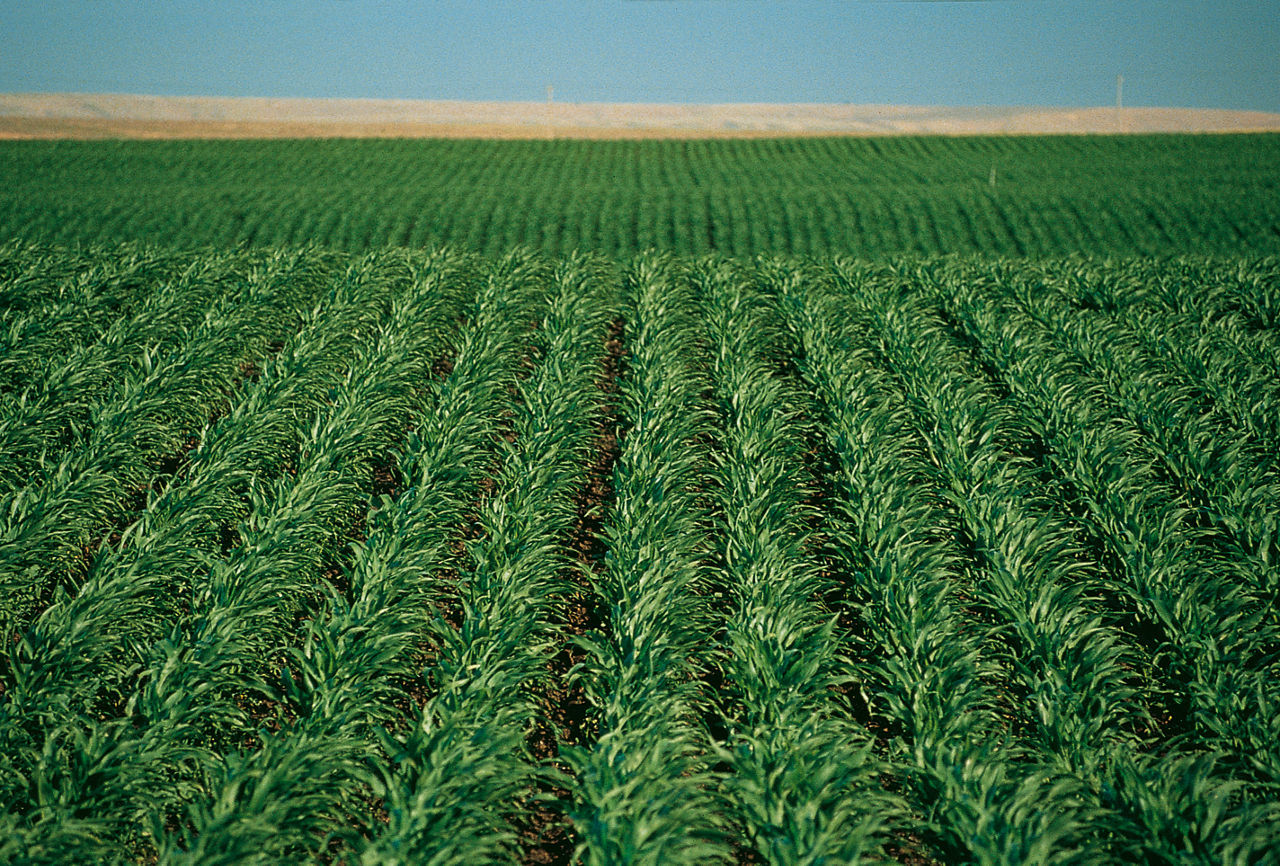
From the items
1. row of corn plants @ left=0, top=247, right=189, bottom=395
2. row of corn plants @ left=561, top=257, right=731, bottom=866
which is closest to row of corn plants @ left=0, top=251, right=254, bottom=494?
row of corn plants @ left=0, top=247, right=189, bottom=395

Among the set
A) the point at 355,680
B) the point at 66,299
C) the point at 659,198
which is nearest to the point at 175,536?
the point at 355,680

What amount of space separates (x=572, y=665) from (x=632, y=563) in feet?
2.67

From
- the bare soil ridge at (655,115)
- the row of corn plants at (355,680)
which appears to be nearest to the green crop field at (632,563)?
the row of corn plants at (355,680)

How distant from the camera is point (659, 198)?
2977cm

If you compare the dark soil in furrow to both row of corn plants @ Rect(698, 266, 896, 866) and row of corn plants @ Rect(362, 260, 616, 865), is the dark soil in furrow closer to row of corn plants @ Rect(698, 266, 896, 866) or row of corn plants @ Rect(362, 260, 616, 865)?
row of corn plants @ Rect(362, 260, 616, 865)

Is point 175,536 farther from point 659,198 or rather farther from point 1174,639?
point 659,198

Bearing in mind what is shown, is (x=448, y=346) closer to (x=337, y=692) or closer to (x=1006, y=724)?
(x=337, y=692)

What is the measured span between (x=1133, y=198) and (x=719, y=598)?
98.1ft

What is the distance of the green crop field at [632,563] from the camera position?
3.88 metres

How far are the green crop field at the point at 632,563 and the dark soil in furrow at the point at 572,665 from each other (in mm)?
37

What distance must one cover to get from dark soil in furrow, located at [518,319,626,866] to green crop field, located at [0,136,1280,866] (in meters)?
0.04

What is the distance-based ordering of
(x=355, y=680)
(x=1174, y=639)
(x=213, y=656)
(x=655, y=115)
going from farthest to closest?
(x=655, y=115)
(x=1174, y=639)
(x=213, y=656)
(x=355, y=680)

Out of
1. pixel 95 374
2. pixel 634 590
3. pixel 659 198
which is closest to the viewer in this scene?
pixel 634 590

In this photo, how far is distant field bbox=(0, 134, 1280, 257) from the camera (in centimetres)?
2572
